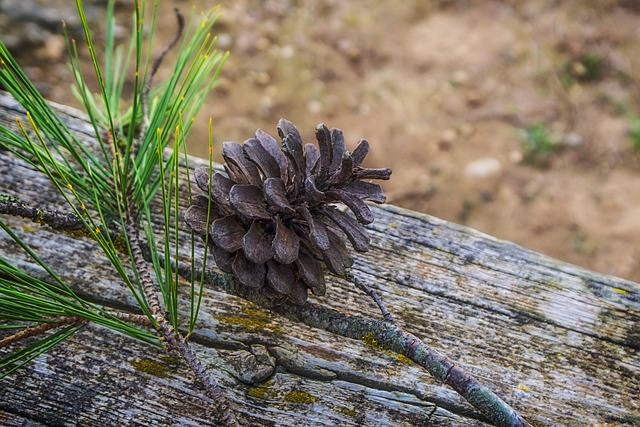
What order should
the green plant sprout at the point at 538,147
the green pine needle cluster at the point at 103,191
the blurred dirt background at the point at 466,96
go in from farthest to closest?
the green plant sprout at the point at 538,147 → the blurred dirt background at the point at 466,96 → the green pine needle cluster at the point at 103,191

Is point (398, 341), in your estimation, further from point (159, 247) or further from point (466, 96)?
point (466, 96)

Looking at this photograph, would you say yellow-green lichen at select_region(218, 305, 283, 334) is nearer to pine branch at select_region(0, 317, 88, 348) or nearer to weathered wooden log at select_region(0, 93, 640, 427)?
weathered wooden log at select_region(0, 93, 640, 427)

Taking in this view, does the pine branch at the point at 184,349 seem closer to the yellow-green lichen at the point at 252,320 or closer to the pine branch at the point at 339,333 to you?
the pine branch at the point at 339,333

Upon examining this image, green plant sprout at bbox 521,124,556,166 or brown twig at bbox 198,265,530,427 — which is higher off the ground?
green plant sprout at bbox 521,124,556,166

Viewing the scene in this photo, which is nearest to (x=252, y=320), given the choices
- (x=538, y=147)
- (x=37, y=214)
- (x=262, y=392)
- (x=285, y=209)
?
(x=262, y=392)

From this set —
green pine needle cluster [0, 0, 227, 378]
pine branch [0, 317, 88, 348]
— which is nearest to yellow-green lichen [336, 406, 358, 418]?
green pine needle cluster [0, 0, 227, 378]

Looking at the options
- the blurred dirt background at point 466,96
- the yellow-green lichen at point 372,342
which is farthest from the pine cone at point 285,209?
the blurred dirt background at point 466,96

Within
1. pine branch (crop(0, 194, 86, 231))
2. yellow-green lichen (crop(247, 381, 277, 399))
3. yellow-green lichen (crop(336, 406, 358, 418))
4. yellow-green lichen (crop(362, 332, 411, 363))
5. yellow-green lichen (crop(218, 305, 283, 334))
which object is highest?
pine branch (crop(0, 194, 86, 231))
